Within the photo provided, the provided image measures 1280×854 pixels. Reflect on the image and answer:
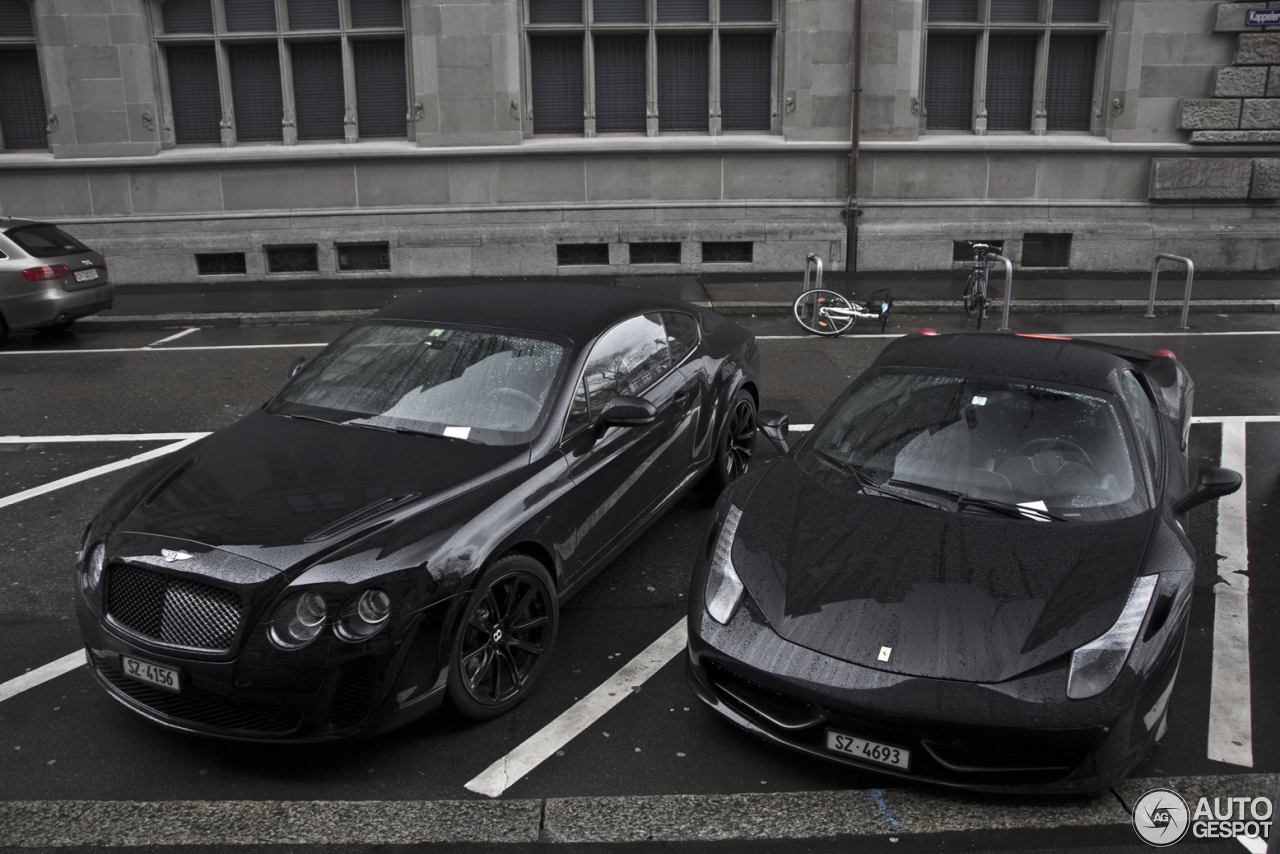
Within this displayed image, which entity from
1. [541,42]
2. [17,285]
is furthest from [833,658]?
[541,42]

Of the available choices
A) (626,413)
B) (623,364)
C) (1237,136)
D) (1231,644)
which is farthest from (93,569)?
(1237,136)

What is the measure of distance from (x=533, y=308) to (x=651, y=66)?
12.0 metres

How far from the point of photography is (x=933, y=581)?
12.7 ft

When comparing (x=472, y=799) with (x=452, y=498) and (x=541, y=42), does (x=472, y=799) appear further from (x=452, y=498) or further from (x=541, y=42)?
(x=541, y=42)

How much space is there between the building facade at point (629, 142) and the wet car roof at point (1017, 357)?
11302 mm

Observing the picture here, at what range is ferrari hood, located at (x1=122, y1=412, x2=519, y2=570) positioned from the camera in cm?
397

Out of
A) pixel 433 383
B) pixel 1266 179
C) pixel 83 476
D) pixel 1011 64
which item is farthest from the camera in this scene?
pixel 1011 64

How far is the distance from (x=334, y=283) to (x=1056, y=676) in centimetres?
1442

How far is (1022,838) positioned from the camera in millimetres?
3504

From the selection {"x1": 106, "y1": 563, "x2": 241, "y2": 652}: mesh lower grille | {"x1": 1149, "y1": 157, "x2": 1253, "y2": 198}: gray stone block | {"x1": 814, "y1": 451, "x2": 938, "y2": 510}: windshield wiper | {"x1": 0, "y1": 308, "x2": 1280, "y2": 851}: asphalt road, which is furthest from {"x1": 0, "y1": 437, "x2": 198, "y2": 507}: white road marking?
{"x1": 1149, "y1": 157, "x2": 1253, "y2": 198}: gray stone block

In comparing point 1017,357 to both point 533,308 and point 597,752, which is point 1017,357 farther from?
point 597,752

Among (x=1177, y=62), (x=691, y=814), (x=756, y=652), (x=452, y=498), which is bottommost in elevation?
(x=691, y=814)

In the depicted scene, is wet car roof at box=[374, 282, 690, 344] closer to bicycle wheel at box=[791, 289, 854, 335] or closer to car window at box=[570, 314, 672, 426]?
car window at box=[570, 314, 672, 426]

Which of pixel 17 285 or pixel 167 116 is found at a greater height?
pixel 167 116
